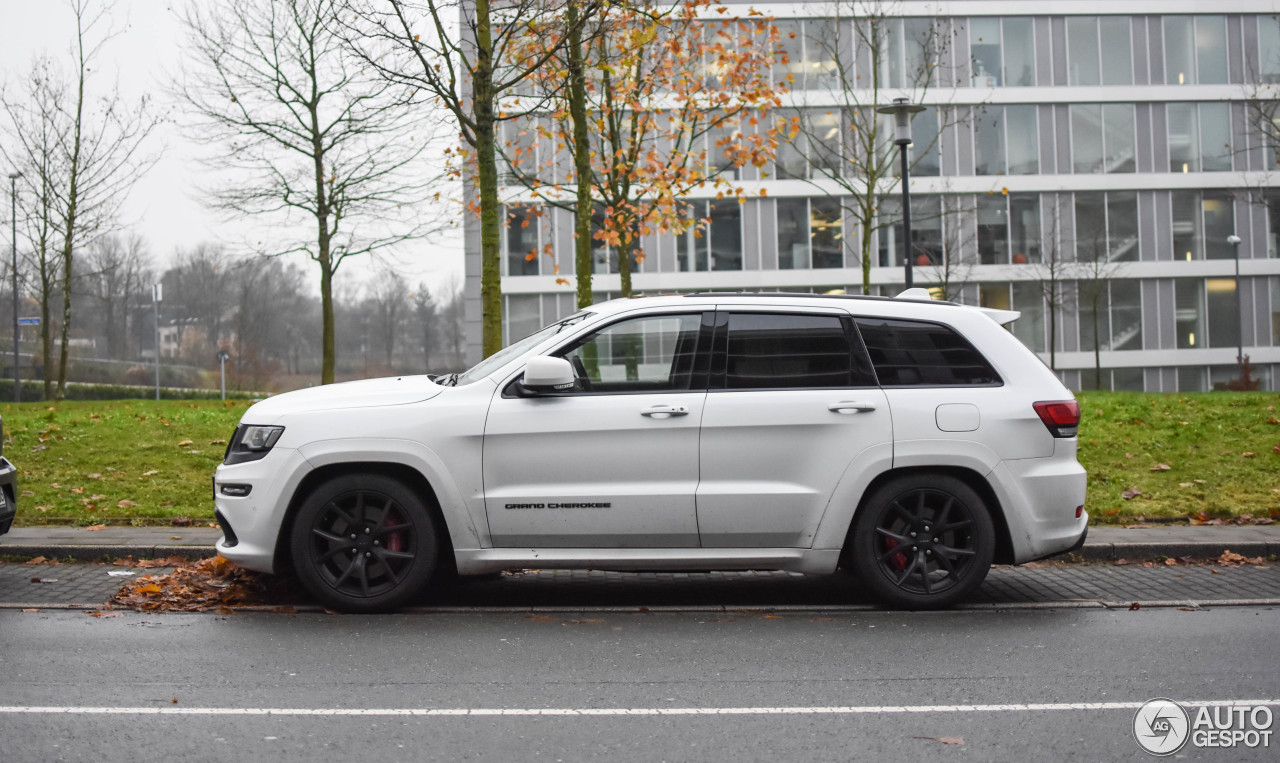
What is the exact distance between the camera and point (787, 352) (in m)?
7.11

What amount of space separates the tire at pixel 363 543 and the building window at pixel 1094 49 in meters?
41.5

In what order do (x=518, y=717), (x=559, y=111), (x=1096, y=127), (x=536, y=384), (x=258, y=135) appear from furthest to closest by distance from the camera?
(x=1096, y=127), (x=258, y=135), (x=559, y=111), (x=536, y=384), (x=518, y=717)

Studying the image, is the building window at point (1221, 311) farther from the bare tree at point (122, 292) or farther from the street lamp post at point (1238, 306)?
the bare tree at point (122, 292)

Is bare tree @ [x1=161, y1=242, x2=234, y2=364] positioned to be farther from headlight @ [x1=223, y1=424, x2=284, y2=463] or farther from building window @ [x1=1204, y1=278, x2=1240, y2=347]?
headlight @ [x1=223, y1=424, x2=284, y2=463]

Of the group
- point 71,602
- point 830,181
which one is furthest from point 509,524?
point 830,181

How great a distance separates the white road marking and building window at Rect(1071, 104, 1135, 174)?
41.6 meters

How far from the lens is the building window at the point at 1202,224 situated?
44000mm

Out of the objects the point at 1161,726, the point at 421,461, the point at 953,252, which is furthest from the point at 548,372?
the point at 953,252

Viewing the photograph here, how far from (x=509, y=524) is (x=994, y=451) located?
284cm

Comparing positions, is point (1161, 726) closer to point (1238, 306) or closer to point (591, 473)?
point (591, 473)

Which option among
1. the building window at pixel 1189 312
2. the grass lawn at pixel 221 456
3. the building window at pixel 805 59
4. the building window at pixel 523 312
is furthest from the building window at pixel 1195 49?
the grass lawn at pixel 221 456

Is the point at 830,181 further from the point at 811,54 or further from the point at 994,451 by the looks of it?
the point at 994,451

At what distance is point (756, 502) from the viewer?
22.5 feet

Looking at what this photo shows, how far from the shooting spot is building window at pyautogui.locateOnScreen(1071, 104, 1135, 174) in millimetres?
43219
